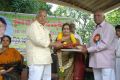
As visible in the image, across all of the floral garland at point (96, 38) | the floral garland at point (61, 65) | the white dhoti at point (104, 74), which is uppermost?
the floral garland at point (96, 38)

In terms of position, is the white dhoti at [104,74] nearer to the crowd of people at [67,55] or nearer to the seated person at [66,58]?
the crowd of people at [67,55]

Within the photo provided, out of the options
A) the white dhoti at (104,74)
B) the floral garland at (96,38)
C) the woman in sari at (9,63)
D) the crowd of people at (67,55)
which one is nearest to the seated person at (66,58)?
the crowd of people at (67,55)

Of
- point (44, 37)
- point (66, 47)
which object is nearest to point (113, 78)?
point (66, 47)

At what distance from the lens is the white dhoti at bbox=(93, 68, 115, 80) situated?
5.75 metres

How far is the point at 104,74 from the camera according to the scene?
576 cm

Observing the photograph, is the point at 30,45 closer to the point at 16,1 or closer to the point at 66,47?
the point at 66,47

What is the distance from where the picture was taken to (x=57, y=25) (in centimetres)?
909

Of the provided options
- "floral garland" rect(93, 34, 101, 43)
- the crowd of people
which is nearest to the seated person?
the crowd of people

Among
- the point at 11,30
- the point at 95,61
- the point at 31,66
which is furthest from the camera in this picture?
the point at 11,30

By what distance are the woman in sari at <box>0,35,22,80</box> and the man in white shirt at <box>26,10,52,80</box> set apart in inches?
33.0

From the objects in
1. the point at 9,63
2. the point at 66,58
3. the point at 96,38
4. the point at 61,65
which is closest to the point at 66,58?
the point at 66,58

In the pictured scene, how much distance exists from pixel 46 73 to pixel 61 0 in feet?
12.4

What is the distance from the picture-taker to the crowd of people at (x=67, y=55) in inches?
217

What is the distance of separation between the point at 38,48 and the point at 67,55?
785 millimetres
